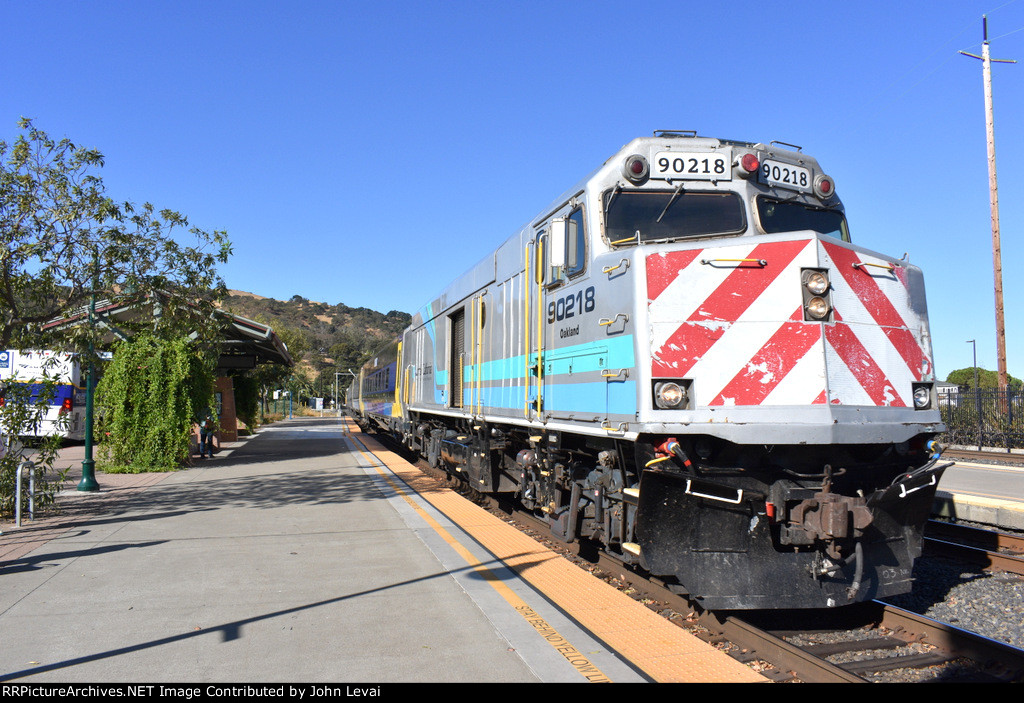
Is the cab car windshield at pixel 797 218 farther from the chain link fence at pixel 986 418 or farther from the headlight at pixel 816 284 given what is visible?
the chain link fence at pixel 986 418

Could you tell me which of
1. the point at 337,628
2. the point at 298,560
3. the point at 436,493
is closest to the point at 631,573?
the point at 337,628

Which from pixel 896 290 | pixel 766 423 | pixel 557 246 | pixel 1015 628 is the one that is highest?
pixel 557 246

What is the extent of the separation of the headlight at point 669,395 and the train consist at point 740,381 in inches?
0.5

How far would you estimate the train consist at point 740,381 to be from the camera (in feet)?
15.4

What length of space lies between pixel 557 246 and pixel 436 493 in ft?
21.0

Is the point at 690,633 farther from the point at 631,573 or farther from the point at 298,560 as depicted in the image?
the point at 298,560

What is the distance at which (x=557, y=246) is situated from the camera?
583 cm

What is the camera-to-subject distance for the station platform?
4.04m

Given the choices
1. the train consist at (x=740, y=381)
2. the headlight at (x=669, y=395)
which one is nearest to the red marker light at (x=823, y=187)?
the train consist at (x=740, y=381)

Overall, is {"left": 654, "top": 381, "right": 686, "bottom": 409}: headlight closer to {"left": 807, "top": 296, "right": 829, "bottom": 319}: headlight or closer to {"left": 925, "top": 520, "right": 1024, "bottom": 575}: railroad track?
{"left": 807, "top": 296, "right": 829, "bottom": 319}: headlight

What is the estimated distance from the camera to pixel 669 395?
15.5ft

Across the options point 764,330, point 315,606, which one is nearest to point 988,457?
point 764,330

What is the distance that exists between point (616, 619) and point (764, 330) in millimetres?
2312

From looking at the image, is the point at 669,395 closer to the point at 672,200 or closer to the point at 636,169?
the point at 672,200
